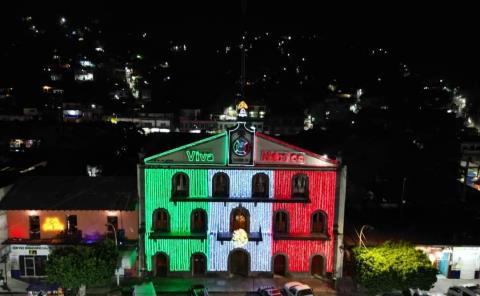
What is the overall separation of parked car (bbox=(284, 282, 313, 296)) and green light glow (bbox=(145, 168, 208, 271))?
7.27 meters

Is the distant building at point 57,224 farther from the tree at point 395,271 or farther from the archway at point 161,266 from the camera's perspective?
the tree at point 395,271

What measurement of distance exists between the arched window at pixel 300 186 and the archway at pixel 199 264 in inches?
360

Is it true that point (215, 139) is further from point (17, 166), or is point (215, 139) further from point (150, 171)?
point (17, 166)

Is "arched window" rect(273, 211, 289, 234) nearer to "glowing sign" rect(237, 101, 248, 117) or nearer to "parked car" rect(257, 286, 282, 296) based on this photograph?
"parked car" rect(257, 286, 282, 296)

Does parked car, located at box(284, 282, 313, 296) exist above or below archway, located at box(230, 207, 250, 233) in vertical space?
below

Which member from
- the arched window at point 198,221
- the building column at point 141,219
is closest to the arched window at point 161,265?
the building column at point 141,219

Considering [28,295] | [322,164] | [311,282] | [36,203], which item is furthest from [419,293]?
[36,203]

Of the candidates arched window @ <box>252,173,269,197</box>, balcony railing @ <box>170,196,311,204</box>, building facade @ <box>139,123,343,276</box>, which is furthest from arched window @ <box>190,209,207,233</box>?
arched window @ <box>252,173,269,197</box>

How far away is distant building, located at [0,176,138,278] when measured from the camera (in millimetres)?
34969

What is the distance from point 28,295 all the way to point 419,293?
2913cm

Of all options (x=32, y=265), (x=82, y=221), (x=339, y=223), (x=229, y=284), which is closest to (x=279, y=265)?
(x=229, y=284)

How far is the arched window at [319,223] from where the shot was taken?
3553cm

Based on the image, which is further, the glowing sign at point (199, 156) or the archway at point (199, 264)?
the archway at point (199, 264)

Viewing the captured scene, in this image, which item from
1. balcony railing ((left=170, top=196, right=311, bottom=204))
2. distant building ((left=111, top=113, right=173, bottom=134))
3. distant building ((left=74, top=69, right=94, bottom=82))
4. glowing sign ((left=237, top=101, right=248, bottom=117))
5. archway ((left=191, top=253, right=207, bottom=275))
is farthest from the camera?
distant building ((left=74, top=69, right=94, bottom=82))
